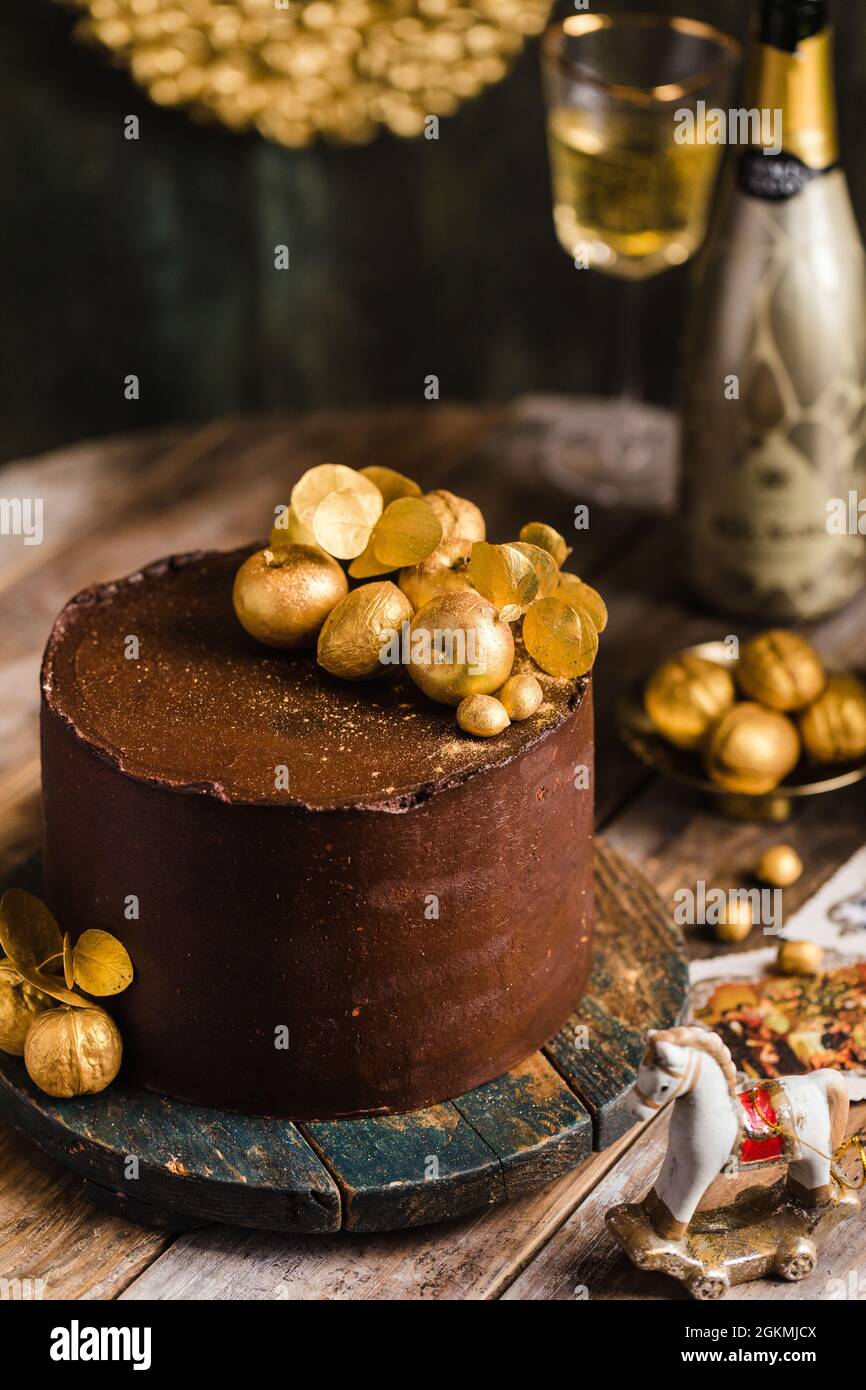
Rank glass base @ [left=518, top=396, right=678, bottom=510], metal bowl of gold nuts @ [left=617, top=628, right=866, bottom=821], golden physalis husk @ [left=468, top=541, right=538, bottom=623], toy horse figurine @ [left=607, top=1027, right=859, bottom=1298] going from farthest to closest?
glass base @ [left=518, top=396, right=678, bottom=510], metal bowl of gold nuts @ [left=617, top=628, right=866, bottom=821], golden physalis husk @ [left=468, top=541, right=538, bottom=623], toy horse figurine @ [left=607, top=1027, right=859, bottom=1298]

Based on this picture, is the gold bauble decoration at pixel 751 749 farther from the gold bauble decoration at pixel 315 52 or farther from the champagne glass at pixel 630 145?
the gold bauble decoration at pixel 315 52

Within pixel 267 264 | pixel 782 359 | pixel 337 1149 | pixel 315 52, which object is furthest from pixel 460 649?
pixel 267 264

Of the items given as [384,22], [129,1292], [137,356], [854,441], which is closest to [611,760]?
[854,441]

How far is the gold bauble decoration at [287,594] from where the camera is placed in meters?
0.87

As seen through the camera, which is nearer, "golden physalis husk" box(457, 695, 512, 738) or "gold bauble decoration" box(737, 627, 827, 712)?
"golden physalis husk" box(457, 695, 512, 738)

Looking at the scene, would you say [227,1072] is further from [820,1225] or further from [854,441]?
[854,441]

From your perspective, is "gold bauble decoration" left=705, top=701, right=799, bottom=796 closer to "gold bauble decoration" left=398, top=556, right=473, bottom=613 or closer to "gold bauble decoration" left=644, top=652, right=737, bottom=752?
"gold bauble decoration" left=644, top=652, right=737, bottom=752

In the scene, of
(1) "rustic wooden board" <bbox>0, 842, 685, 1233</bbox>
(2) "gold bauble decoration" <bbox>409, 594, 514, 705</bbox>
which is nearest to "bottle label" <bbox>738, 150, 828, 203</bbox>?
(2) "gold bauble decoration" <bbox>409, 594, 514, 705</bbox>

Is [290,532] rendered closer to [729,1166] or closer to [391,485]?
[391,485]

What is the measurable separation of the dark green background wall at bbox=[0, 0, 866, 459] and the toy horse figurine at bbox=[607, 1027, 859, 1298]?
3.60 ft

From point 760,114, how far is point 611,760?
1.43 ft

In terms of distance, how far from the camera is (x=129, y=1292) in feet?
2.68

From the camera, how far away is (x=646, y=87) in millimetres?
1345

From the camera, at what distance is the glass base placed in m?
1.41
